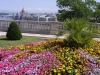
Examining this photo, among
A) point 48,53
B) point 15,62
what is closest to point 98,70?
point 48,53

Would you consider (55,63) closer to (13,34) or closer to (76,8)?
(13,34)

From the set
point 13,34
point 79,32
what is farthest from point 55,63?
point 13,34

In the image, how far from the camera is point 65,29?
286 inches

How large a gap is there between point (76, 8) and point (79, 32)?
65.1 ft

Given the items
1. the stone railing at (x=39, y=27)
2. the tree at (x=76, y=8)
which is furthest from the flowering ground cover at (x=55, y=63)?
the tree at (x=76, y=8)

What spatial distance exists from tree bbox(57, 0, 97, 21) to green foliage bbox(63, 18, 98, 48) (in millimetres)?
18856

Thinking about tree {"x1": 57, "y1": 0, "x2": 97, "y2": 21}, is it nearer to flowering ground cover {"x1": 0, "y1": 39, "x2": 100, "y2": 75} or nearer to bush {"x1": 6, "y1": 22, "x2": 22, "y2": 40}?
bush {"x1": 6, "y1": 22, "x2": 22, "y2": 40}

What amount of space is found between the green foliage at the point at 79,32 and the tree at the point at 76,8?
18.9 m

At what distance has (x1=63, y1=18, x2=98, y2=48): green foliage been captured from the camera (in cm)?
674

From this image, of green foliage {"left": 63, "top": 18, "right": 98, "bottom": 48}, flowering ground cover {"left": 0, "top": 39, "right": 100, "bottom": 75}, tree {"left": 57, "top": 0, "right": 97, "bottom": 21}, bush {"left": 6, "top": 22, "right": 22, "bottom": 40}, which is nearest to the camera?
flowering ground cover {"left": 0, "top": 39, "right": 100, "bottom": 75}

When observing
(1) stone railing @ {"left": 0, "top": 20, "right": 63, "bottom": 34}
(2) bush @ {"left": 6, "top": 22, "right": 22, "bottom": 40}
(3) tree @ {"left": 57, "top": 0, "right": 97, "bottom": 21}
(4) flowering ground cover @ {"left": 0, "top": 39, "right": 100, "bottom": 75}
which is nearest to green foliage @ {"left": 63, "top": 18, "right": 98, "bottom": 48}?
(4) flowering ground cover @ {"left": 0, "top": 39, "right": 100, "bottom": 75}

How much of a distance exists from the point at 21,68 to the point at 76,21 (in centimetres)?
259

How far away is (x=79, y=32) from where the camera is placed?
6.91 m

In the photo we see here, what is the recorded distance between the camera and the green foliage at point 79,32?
22.1ft
